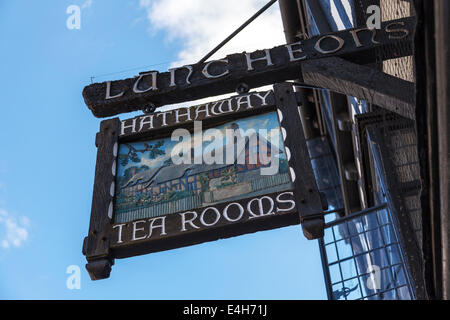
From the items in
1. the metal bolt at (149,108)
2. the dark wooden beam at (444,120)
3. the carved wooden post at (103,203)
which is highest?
the metal bolt at (149,108)

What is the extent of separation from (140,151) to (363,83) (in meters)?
2.18

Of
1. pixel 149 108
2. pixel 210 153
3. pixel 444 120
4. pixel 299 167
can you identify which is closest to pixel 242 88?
pixel 210 153

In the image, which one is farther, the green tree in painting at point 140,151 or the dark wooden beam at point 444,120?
the green tree in painting at point 140,151

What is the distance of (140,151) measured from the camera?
620 cm

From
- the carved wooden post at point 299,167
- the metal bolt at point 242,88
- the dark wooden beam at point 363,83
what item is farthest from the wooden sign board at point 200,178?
the dark wooden beam at point 363,83

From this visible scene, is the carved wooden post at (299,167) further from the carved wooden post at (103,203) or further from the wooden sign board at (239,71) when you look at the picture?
the carved wooden post at (103,203)

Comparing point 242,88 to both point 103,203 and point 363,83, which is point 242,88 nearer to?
point 363,83

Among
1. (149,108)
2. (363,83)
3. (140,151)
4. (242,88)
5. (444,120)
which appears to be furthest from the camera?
(149,108)

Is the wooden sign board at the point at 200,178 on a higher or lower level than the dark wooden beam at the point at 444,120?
higher

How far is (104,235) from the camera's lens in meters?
5.37

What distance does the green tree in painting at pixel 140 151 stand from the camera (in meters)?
6.11

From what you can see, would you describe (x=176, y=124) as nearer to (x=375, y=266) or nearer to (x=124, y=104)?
(x=124, y=104)
